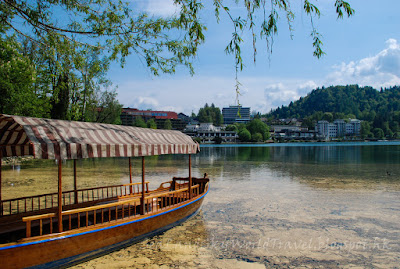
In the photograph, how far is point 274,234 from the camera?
30.4ft

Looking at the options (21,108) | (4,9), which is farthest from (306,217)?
(21,108)

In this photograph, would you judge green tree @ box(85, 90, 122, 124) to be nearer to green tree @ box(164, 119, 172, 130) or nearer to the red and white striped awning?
the red and white striped awning

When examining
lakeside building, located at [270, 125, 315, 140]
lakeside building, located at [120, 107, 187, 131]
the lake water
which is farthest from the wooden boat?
lakeside building, located at [270, 125, 315, 140]

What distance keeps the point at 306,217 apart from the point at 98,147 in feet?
25.9

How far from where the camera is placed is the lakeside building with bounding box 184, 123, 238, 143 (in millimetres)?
148450

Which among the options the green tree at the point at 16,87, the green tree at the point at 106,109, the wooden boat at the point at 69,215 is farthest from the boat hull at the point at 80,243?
the green tree at the point at 106,109

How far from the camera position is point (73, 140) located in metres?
6.45

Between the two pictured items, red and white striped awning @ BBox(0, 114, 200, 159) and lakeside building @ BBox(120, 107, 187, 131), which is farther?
lakeside building @ BBox(120, 107, 187, 131)

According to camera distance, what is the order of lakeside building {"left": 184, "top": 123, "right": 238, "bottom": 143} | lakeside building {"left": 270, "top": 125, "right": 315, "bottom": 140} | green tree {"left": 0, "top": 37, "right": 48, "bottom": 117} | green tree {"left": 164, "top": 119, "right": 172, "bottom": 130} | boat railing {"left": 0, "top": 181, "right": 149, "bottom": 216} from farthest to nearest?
lakeside building {"left": 270, "top": 125, "right": 315, "bottom": 140} → lakeside building {"left": 184, "top": 123, "right": 238, "bottom": 143} → green tree {"left": 164, "top": 119, "right": 172, "bottom": 130} → green tree {"left": 0, "top": 37, "right": 48, "bottom": 117} → boat railing {"left": 0, "top": 181, "right": 149, "bottom": 216}

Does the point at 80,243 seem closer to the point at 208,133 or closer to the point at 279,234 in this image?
the point at 279,234

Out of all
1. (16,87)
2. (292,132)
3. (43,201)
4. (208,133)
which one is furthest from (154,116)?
(43,201)

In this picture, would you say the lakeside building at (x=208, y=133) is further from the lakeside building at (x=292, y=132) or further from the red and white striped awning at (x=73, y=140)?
the red and white striped awning at (x=73, y=140)

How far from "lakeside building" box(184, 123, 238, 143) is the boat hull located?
135m

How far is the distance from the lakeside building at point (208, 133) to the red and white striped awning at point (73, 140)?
135m
